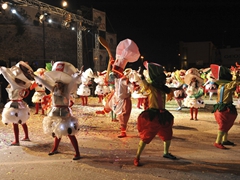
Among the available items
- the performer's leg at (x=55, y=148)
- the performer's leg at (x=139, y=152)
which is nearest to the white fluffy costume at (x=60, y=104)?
the performer's leg at (x=55, y=148)

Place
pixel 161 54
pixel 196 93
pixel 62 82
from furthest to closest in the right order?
1. pixel 161 54
2. pixel 196 93
3. pixel 62 82

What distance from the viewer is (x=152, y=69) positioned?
4.85 metres

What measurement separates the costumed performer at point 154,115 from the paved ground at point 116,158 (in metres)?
0.50

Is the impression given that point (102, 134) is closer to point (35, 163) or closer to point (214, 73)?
point (35, 163)

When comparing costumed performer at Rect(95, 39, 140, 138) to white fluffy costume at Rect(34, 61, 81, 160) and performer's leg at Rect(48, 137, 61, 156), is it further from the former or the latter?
performer's leg at Rect(48, 137, 61, 156)

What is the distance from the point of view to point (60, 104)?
5.02 metres

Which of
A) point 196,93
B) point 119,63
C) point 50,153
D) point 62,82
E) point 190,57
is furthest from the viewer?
point 190,57

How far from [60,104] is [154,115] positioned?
1.86m

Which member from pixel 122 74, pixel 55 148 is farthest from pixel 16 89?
pixel 122 74

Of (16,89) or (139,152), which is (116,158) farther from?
(16,89)

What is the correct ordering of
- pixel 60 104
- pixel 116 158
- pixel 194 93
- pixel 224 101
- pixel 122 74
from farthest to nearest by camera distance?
pixel 194 93, pixel 122 74, pixel 224 101, pixel 116 158, pixel 60 104

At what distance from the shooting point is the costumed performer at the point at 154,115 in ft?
15.3

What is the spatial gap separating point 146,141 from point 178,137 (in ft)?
8.26

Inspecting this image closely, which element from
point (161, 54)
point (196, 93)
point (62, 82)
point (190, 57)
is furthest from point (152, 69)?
point (190, 57)
